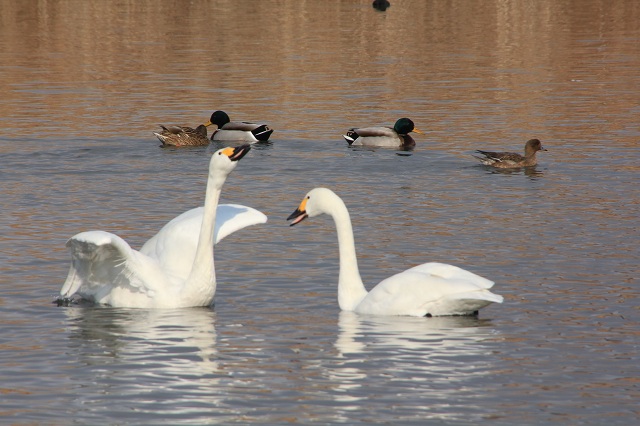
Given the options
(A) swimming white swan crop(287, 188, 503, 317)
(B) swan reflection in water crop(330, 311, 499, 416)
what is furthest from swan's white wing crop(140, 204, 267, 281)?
(B) swan reflection in water crop(330, 311, 499, 416)

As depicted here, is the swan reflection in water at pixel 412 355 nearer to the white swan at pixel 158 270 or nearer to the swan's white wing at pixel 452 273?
the swan's white wing at pixel 452 273

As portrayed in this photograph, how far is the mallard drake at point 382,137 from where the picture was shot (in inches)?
908

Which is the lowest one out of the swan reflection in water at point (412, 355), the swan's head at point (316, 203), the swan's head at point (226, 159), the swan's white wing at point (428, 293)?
the swan reflection in water at point (412, 355)

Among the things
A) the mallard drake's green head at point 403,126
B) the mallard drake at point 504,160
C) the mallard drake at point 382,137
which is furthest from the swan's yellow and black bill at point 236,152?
the mallard drake's green head at point 403,126

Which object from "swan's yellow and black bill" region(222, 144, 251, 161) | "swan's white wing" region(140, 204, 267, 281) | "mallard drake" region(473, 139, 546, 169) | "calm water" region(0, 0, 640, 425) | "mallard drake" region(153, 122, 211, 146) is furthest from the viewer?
"mallard drake" region(153, 122, 211, 146)

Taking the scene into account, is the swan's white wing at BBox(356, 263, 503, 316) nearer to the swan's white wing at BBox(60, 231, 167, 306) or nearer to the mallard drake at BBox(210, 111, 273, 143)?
the swan's white wing at BBox(60, 231, 167, 306)

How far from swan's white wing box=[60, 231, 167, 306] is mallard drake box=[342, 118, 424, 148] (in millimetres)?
11422

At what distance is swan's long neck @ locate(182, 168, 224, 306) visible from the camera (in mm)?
11633

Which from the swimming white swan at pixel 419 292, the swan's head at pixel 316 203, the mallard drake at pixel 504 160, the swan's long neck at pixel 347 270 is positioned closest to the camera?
the swimming white swan at pixel 419 292

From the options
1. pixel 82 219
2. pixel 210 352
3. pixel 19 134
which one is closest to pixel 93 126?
pixel 19 134

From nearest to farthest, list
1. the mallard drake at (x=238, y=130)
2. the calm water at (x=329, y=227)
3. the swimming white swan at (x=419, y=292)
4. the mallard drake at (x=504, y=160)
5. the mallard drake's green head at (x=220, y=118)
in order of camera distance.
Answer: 1. the calm water at (x=329, y=227)
2. the swimming white swan at (x=419, y=292)
3. the mallard drake at (x=504, y=160)
4. the mallard drake at (x=238, y=130)
5. the mallard drake's green head at (x=220, y=118)

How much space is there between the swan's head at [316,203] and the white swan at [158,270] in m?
0.80

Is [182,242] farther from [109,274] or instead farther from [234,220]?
[109,274]

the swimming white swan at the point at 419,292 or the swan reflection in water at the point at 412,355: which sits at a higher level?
the swimming white swan at the point at 419,292
